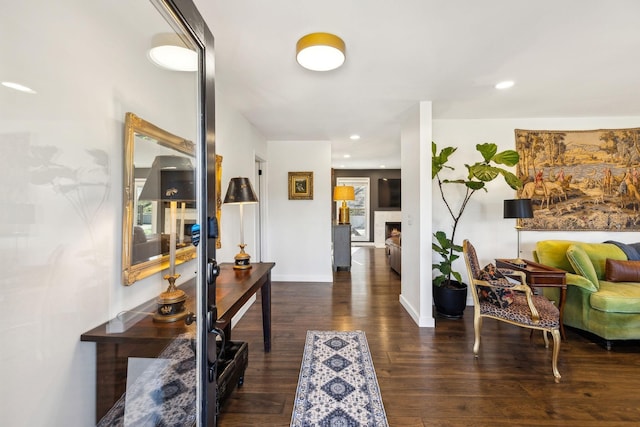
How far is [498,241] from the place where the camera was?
11.7 feet

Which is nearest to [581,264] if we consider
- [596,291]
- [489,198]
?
[596,291]

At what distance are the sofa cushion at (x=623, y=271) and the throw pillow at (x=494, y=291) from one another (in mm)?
1294

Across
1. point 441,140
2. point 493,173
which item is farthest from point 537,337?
point 441,140

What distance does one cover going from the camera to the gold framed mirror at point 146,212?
36.2 inches

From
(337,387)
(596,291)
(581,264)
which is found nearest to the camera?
(337,387)

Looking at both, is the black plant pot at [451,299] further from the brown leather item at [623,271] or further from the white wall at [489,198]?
the brown leather item at [623,271]

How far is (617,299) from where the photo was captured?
94.5 inches

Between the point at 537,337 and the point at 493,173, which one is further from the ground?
the point at 493,173

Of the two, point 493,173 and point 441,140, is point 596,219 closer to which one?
point 493,173

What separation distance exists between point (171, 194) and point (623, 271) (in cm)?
399

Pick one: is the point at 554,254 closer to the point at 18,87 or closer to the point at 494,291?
the point at 494,291

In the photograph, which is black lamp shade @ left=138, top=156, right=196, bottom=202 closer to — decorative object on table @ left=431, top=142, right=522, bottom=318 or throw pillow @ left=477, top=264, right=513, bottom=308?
throw pillow @ left=477, top=264, right=513, bottom=308

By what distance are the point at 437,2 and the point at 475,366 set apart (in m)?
2.61

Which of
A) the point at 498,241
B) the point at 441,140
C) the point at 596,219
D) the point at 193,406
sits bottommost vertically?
the point at 193,406
